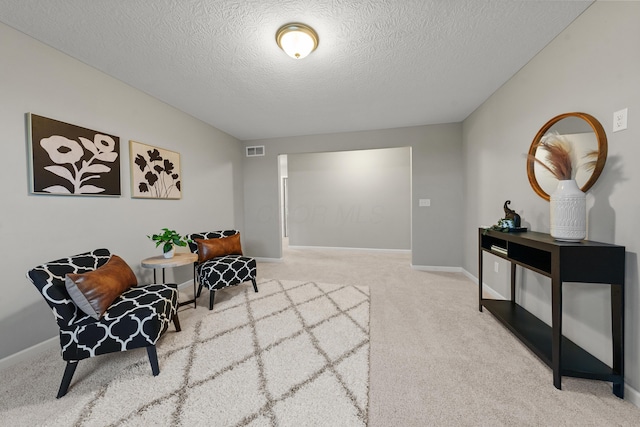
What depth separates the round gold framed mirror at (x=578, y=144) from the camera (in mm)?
1455

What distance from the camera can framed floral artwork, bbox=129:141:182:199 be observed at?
2520 millimetres

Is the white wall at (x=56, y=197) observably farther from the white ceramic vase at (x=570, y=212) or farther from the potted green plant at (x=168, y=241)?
the white ceramic vase at (x=570, y=212)

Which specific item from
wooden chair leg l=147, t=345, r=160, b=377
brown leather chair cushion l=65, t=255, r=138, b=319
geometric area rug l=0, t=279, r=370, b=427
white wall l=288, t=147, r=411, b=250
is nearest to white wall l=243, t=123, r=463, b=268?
white wall l=288, t=147, r=411, b=250

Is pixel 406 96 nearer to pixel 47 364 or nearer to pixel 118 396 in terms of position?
pixel 118 396

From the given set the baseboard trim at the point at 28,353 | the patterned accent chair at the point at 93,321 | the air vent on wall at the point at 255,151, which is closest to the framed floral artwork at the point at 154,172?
the patterned accent chair at the point at 93,321

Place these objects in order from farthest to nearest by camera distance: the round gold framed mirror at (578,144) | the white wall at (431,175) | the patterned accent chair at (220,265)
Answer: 1. the white wall at (431,175)
2. the patterned accent chair at (220,265)
3. the round gold framed mirror at (578,144)

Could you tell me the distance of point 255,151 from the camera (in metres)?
4.56

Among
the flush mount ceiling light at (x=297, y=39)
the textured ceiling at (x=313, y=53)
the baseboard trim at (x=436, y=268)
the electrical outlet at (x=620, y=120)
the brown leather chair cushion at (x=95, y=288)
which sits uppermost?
the textured ceiling at (x=313, y=53)

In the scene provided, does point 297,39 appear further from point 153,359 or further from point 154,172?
point 153,359

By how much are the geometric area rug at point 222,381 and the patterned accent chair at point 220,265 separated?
0.40 m

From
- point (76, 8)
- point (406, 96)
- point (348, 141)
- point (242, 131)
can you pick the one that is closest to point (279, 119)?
point (242, 131)

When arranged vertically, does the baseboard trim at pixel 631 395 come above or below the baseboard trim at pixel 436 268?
below

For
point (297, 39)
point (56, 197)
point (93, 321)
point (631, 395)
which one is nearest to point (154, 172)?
point (56, 197)

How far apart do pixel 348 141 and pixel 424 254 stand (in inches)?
95.0
